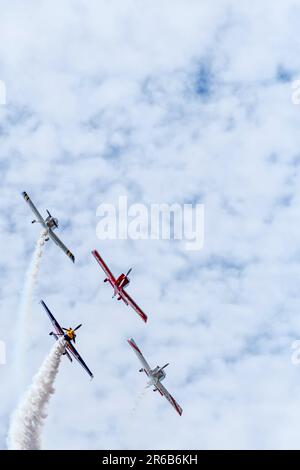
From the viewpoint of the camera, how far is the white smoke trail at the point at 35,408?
167m

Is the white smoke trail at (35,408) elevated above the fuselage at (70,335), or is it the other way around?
the fuselage at (70,335)

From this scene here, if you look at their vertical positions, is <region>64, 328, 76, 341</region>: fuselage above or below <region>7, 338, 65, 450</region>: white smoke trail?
above

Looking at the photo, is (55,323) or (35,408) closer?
(35,408)

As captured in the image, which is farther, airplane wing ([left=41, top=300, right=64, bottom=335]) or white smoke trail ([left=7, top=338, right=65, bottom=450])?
airplane wing ([left=41, top=300, right=64, bottom=335])

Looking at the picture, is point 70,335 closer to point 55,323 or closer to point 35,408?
point 55,323

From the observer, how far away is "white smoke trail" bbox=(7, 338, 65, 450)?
167 m

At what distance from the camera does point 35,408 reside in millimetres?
179375

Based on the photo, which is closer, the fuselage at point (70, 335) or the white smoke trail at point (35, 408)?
the white smoke trail at point (35, 408)
